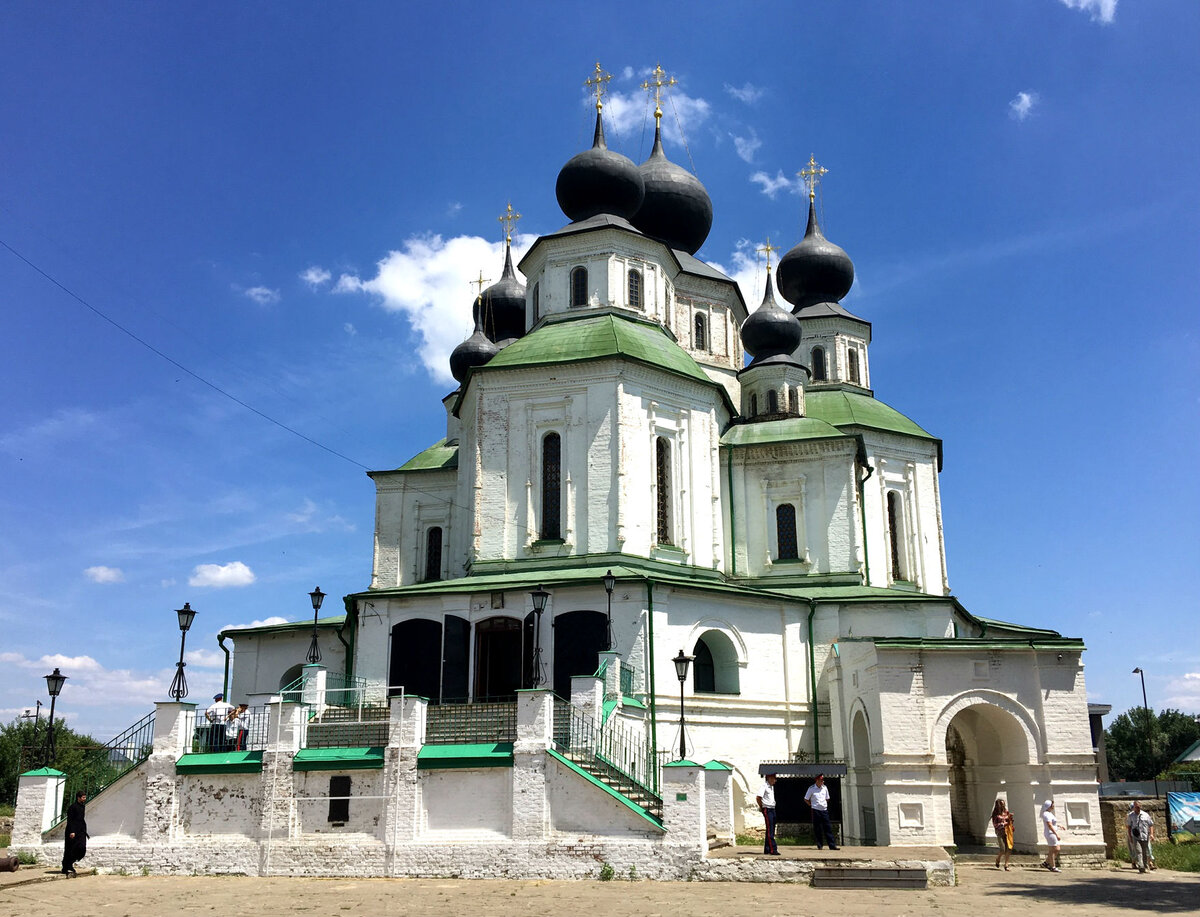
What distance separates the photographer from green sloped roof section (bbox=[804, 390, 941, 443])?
32.8 m

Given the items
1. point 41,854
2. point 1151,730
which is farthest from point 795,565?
point 1151,730

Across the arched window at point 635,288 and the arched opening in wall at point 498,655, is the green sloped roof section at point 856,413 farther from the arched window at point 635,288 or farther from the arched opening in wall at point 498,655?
the arched opening in wall at point 498,655

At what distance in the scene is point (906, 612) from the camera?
25906 millimetres

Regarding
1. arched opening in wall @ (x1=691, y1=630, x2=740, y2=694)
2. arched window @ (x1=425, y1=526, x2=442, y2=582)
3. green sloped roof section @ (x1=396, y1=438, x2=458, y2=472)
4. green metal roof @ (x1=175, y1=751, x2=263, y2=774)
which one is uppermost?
green sloped roof section @ (x1=396, y1=438, x2=458, y2=472)

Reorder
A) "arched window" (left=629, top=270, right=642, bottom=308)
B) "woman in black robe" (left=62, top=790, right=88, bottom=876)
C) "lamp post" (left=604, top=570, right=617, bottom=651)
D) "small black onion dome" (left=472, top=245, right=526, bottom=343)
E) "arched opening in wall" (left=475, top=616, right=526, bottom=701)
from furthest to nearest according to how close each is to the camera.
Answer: "small black onion dome" (left=472, top=245, right=526, bottom=343) < "arched window" (left=629, top=270, right=642, bottom=308) < "arched opening in wall" (left=475, top=616, right=526, bottom=701) < "lamp post" (left=604, top=570, right=617, bottom=651) < "woman in black robe" (left=62, top=790, right=88, bottom=876)

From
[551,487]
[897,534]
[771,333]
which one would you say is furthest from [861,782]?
[771,333]

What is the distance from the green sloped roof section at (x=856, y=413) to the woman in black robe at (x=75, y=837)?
22.7 meters

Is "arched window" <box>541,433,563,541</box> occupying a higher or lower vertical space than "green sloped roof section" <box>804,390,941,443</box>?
lower

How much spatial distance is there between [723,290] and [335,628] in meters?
16.1

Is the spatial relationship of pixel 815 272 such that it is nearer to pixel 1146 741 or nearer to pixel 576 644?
pixel 576 644

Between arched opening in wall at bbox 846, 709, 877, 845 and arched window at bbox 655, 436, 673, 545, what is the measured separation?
253 inches

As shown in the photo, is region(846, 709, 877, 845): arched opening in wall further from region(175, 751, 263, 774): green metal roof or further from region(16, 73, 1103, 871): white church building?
region(175, 751, 263, 774): green metal roof

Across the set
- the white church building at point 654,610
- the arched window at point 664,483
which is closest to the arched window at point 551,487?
the white church building at point 654,610

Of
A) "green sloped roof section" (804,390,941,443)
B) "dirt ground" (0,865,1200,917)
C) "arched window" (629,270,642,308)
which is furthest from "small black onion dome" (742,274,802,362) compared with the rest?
"dirt ground" (0,865,1200,917)
